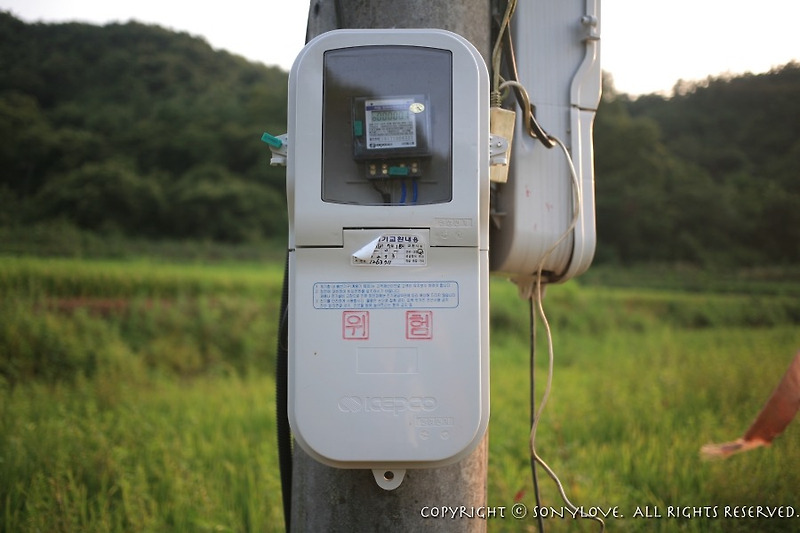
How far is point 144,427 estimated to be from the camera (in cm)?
342

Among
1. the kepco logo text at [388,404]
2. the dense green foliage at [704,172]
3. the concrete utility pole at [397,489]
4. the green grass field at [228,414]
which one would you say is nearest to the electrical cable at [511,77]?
the concrete utility pole at [397,489]

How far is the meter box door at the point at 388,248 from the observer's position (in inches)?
48.4

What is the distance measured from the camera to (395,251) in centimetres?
127

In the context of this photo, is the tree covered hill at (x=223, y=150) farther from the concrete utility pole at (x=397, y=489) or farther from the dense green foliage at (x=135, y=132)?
the concrete utility pole at (x=397, y=489)

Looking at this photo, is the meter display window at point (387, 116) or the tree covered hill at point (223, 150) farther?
the tree covered hill at point (223, 150)

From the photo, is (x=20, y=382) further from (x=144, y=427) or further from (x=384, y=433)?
(x=384, y=433)

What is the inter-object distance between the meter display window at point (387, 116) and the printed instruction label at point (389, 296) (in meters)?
0.19

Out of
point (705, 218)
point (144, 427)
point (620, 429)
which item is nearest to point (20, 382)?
point (144, 427)

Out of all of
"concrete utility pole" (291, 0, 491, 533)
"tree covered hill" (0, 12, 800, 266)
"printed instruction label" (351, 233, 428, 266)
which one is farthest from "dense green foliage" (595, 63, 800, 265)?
"printed instruction label" (351, 233, 428, 266)

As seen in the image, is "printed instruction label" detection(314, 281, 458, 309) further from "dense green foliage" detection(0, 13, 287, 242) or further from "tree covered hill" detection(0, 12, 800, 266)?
"dense green foliage" detection(0, 13, 287, 242)

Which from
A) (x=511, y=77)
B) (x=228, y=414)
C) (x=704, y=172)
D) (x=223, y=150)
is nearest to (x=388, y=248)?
(x=511, y=77)

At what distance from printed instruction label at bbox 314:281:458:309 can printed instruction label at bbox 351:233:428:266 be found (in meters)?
0.04

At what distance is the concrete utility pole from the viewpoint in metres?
1.33

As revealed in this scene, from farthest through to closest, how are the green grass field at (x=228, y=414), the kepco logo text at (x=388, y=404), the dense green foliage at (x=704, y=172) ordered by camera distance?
the dense green foliage at (x=704, y=172) → the green grass field at (x=228, y=414) → the kepco logo text at (x=388, y=404)
